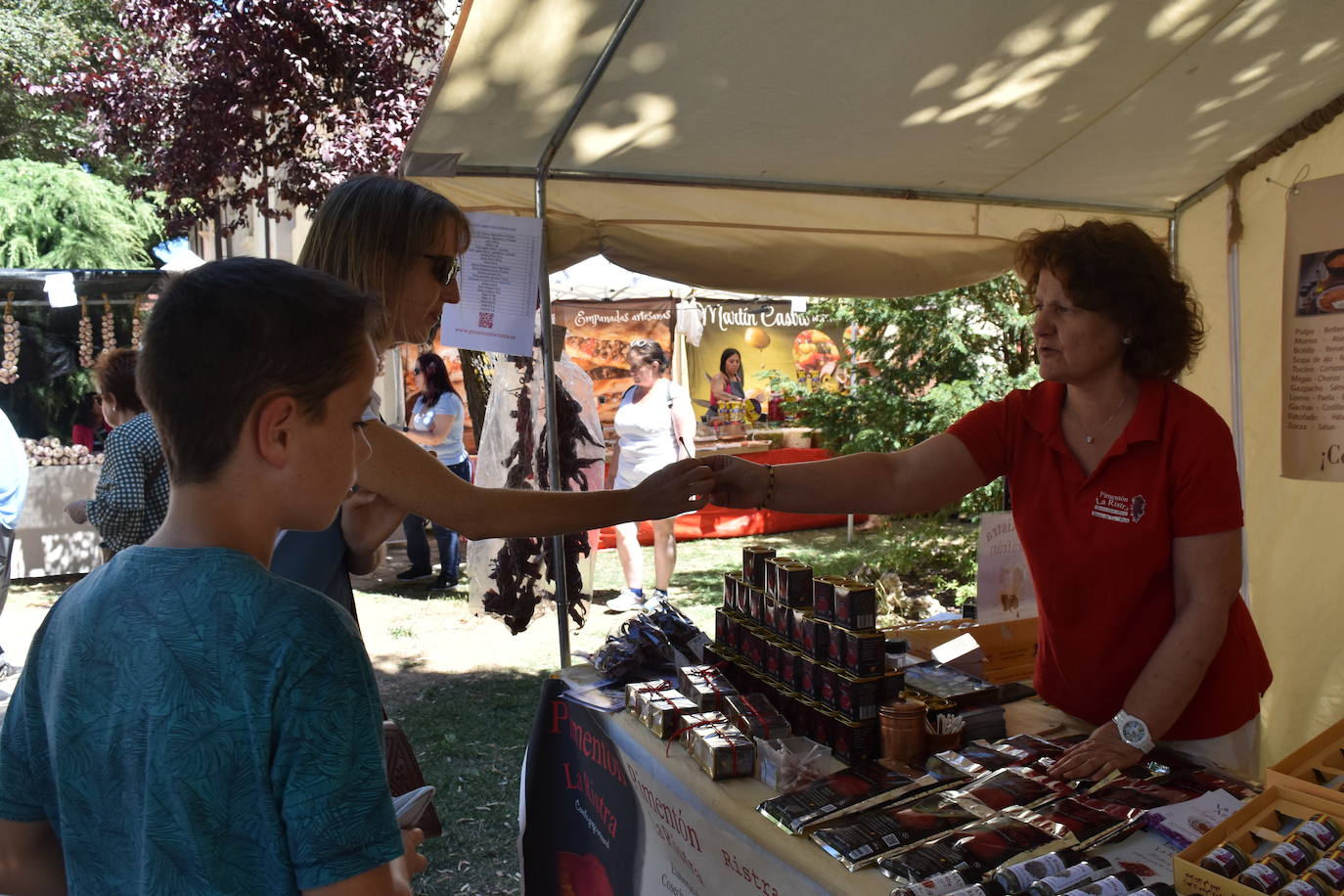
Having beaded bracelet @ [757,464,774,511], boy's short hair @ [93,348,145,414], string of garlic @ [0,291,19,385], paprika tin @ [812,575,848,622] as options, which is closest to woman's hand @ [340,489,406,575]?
paprika tin @ [812,575,848,622]

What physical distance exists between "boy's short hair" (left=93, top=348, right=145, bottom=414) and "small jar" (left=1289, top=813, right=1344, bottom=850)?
4672 mm

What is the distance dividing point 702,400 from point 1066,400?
40.7ft

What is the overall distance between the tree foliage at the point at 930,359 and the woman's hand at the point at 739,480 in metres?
4.09

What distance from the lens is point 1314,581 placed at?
364cm

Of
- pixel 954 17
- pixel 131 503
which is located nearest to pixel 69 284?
pixel 131 503

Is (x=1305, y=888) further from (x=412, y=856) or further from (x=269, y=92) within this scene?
(x=269, y=92)

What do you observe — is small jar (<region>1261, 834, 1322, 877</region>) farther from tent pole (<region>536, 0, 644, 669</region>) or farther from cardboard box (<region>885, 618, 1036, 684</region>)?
tent pole (<region>536, 0, 644, 669</region>)

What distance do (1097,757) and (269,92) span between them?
6.28 meters

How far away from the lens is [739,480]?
8.70ft

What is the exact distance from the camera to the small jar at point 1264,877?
4.27ft

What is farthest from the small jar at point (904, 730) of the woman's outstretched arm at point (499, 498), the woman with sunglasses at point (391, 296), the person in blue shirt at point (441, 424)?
the person in blue shirt at point (441, 424)

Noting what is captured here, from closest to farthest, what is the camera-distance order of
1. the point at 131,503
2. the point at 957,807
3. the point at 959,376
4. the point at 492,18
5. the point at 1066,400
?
the point at 957,807, the point at 1066,400, the point at 492,18, the point at 131,503, the point at 959,376

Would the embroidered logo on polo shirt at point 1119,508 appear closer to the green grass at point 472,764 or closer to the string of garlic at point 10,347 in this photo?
the green grass at point 472,764

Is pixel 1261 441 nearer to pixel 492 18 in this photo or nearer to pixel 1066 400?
pixel 1066 400
